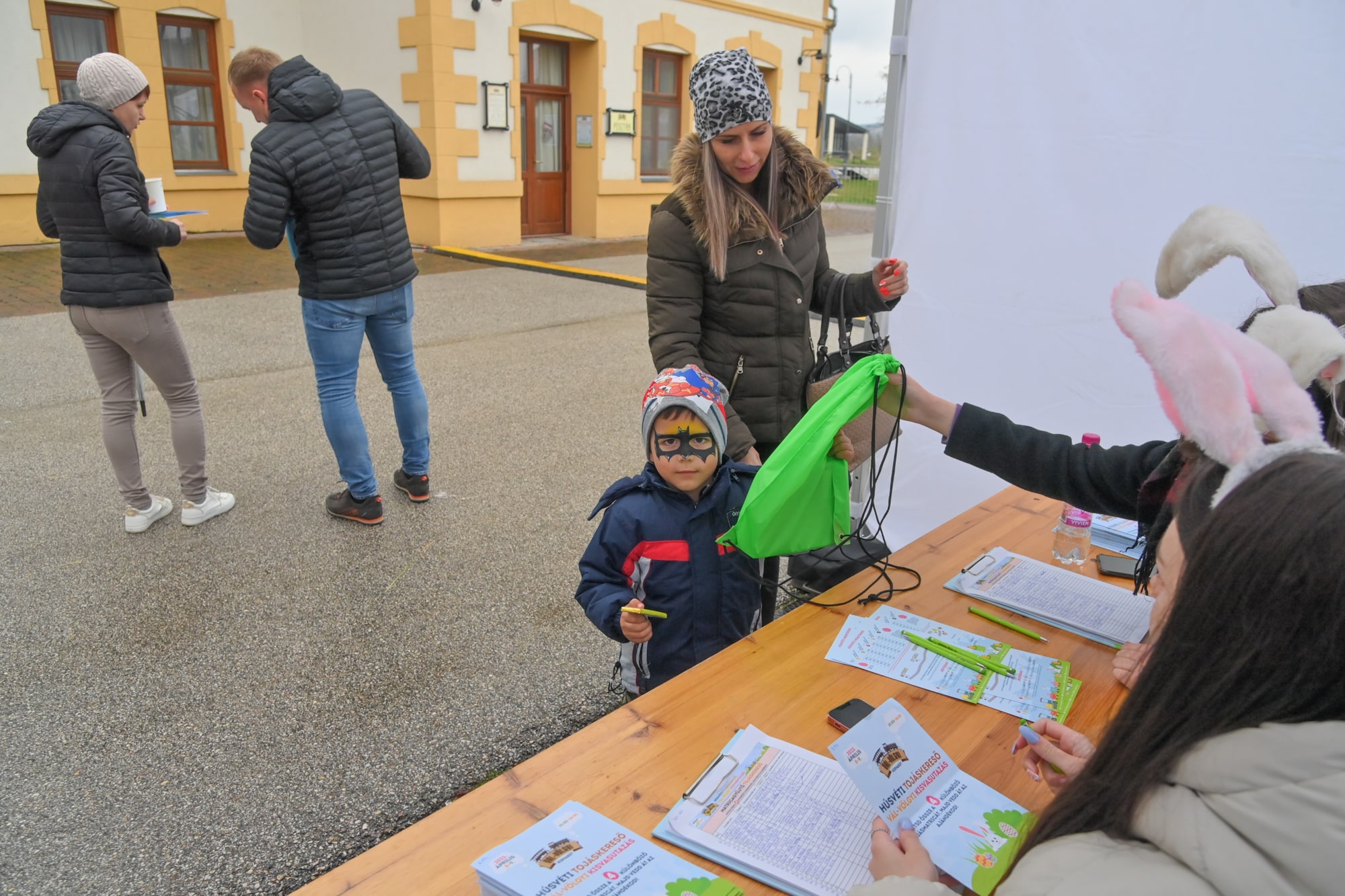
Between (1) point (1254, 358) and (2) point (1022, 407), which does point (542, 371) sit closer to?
(2) point (1022, 407)

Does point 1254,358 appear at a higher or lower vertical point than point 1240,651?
higher

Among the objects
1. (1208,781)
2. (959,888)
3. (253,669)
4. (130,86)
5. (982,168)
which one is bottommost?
(253,669)

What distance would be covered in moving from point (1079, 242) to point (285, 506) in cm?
343

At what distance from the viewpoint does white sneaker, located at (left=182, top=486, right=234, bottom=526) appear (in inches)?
151

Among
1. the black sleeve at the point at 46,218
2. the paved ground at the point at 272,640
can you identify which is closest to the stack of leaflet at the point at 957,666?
the paved ground at the point at 272,640

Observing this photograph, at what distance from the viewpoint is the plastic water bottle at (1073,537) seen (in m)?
2.24

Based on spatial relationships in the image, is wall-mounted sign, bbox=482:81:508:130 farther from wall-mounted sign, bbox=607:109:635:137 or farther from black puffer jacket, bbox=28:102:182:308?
black puffer jacket, bbox=28:102:182:308

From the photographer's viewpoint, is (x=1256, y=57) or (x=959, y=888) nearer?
(x=959, y=888)

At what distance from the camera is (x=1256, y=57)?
102 inches

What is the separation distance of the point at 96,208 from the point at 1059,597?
356 centimetres

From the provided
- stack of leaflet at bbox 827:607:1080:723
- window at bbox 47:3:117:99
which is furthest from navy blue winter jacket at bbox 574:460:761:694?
window at bbox 47:3:117:99

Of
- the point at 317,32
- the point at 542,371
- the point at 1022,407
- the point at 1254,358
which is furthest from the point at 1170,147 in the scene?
the point at 317,32

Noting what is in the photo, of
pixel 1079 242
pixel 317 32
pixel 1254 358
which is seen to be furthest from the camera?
pixel 317 32

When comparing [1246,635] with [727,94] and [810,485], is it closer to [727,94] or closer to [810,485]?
[810,485]
